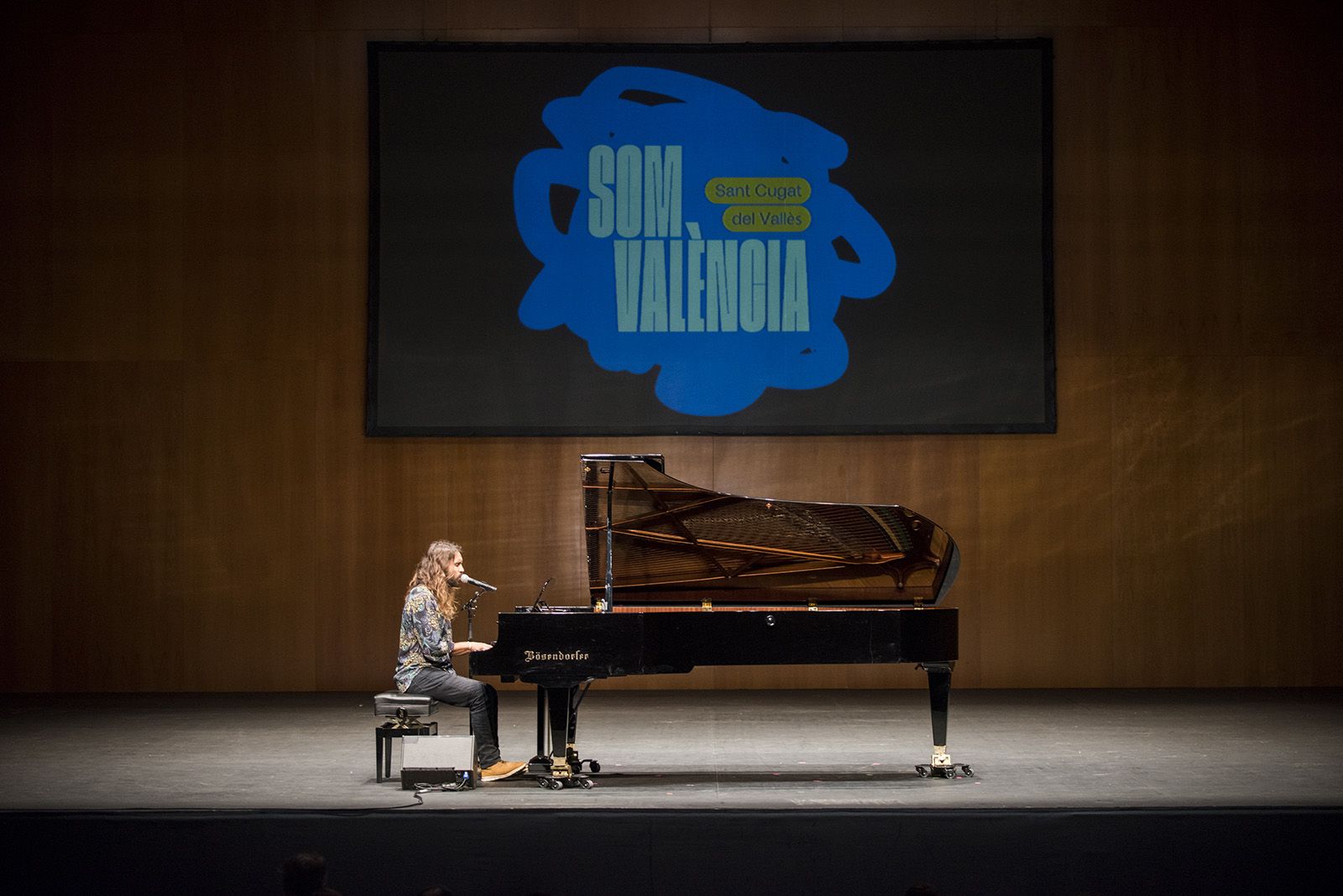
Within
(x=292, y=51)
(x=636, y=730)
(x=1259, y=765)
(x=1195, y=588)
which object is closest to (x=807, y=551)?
(x=636, y=730)

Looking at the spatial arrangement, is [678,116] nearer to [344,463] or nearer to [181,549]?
[344,463]

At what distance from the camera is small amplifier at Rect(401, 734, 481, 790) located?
17.3 ft

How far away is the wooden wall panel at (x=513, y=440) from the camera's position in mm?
8414

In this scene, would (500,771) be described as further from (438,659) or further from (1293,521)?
(1293,521)

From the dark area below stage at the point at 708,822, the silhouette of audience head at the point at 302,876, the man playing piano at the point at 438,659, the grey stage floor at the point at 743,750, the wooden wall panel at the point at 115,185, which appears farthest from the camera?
the wooden wall panel at the point at 115,185

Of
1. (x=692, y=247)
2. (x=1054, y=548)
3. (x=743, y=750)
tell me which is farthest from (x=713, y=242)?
(x=743, y=750)

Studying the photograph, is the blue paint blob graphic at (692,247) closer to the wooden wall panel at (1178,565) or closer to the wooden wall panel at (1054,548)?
the wooden wall panel at (1054,548)

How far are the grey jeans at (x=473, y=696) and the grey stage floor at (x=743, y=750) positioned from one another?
20cm

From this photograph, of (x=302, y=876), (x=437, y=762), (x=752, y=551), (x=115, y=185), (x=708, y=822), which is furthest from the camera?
(x=115, y=185)

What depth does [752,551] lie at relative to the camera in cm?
572

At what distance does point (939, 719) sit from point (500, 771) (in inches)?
71.2

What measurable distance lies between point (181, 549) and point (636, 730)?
3.38 meters

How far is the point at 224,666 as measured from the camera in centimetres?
843

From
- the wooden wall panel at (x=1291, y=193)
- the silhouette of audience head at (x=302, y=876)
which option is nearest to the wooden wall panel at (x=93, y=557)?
the silhouette of audience head at (x=302, y=876)
